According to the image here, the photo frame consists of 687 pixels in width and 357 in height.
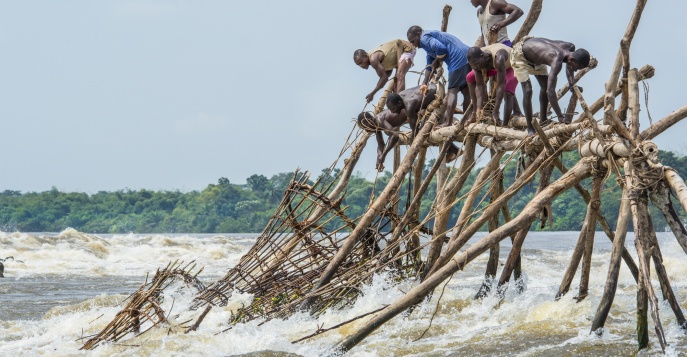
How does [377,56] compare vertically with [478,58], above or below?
above

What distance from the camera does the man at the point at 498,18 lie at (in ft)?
32.9

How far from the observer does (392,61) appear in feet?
36.5

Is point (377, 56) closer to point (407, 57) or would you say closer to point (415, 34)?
point (407, 57)

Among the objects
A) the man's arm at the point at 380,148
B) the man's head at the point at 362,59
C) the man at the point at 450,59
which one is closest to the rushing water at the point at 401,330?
the man's arm at the point at 380,148

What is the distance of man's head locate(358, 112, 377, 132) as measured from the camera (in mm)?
10641

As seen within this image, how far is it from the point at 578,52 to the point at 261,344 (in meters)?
3.67

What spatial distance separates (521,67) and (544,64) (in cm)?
24

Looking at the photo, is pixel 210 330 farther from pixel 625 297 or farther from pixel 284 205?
pixel 625 297

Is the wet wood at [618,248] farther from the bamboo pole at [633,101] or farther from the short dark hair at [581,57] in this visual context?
the short dark hair at [581,57]

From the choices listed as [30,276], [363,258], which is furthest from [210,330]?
[30,276]

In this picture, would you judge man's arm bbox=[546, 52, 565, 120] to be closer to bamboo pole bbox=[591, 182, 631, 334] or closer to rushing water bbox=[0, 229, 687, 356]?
bamboo pole bbox=[591, 182, 631, 334]

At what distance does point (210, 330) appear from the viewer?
8.97m

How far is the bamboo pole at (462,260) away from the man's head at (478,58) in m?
1.78

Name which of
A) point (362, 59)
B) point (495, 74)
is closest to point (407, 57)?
point (362, 59)
